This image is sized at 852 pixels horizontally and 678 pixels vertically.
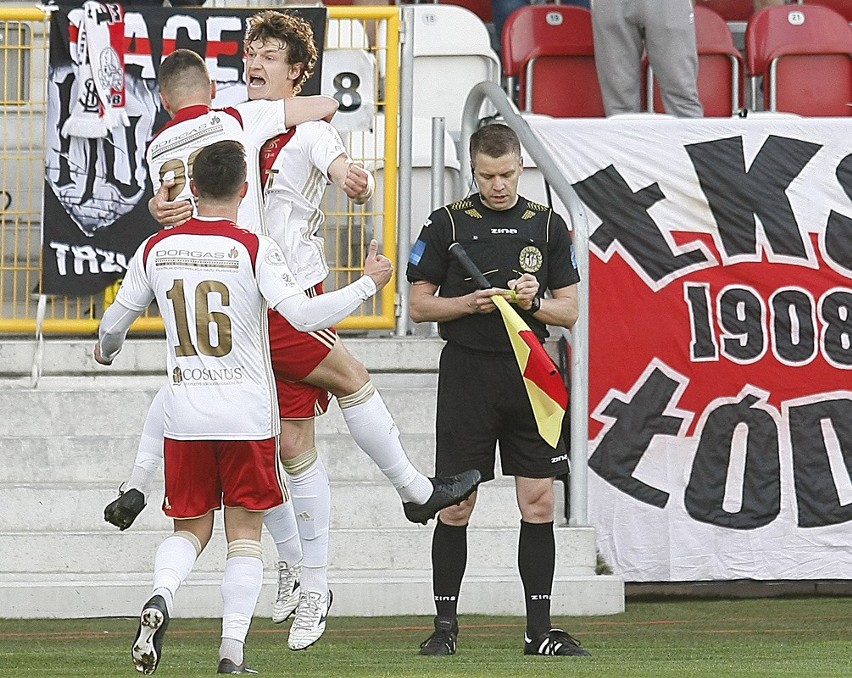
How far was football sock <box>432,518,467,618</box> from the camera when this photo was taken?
21.0ft

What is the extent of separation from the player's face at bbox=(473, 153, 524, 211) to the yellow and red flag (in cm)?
42

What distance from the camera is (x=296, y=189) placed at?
6.05 metres

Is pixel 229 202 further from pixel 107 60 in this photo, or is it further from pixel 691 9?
pixel 691 9

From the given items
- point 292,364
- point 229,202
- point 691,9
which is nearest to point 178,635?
point 292,364

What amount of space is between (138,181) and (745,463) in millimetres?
3636

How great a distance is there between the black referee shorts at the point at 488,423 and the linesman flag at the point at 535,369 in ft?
0.26

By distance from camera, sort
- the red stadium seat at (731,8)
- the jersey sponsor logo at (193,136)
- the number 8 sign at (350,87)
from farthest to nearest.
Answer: the red stadium seat at (731,8) → the number 8 sign at (350,87) → the jersey sponsor logo at (193,136)

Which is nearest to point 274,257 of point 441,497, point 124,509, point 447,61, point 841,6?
point 124,509

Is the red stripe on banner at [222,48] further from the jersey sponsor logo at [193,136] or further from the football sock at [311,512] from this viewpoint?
the football sock at [311,512]

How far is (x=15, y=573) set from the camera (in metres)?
7.65

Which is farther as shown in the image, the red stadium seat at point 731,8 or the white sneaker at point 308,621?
the red stadium seat at point 731,8

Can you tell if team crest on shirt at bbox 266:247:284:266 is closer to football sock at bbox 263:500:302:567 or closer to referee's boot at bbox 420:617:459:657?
football sock at bbox 263:500:302:567

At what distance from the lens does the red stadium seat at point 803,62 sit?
10742mm

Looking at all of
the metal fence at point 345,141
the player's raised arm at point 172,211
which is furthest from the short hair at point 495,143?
the metal fence at point 345,141
